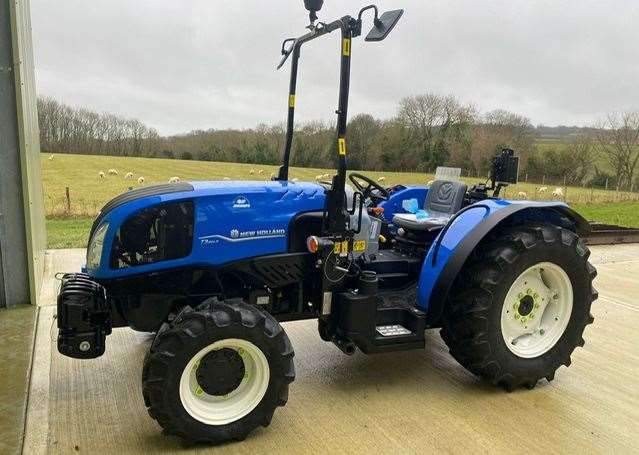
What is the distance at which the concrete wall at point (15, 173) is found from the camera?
14.4ft

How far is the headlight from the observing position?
114 inches

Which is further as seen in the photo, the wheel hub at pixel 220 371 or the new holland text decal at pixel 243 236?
the new holland text decal at pixel 243 236

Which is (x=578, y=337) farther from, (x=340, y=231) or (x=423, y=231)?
(x=340, y=231)

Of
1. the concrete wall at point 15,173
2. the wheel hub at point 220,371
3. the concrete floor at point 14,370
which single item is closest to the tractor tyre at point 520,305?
the wheel hub at point 220,371

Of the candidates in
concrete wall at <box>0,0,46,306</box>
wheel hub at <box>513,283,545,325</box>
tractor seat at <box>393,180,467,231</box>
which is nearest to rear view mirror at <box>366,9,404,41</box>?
tractor seat at <box>393,180,467,231</box>

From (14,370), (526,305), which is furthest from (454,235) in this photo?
(14,370)

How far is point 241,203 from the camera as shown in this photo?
2994mm

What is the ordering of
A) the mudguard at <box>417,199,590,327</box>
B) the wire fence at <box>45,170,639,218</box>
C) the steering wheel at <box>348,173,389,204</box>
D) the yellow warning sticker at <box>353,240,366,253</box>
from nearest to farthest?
1. the mudguard at <box>417,199,590,327</box>
2. the yellow warning sticker at <box>353,240,366,253</box>
3. the steering wheel at <box>348,173,389,204</box>
4. the wire fence at <box>45,170,639,218</box>

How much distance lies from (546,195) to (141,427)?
11822 mm

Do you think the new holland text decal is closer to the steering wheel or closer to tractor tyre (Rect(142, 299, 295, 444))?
tractor tyre (Rect(142, 299, 295, 444))

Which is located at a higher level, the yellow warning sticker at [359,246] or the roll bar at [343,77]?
the roll bar at [343,77]

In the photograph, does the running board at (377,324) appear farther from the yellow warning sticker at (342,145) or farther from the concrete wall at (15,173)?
the concrete wall at (15,173)

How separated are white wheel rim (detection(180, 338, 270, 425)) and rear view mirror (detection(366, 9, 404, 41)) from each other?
1.77 metres

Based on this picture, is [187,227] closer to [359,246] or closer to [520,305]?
[359,246]
